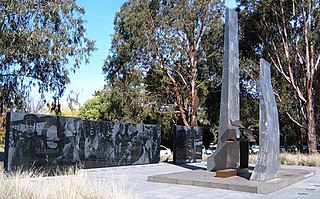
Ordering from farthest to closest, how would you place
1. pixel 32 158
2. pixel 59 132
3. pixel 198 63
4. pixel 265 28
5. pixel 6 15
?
pixel 198 63
pixel 265 28
pixel 6 15
pixel 59 132
pixel 32 158

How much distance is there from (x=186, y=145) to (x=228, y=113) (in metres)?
7.15

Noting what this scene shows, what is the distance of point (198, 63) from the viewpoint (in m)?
30.6

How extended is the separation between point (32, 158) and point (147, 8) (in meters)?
18.8

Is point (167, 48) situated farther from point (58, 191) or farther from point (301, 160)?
point (58, 191)

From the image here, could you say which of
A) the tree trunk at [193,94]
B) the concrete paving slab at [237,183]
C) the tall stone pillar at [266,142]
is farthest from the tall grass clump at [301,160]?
the tall stone pillar at [266,142]

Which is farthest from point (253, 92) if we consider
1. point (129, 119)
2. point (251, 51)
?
point (129, 119)

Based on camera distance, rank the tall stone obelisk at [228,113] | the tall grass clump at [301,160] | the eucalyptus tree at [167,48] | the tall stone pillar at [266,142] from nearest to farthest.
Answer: the tall stone pillar at [266,142] < the tall stone obelisk at [228,113] < the tall grass clump at [301,160] < the eucalyptus tree at [167,48]

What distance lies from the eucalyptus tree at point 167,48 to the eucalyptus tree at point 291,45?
302 cm

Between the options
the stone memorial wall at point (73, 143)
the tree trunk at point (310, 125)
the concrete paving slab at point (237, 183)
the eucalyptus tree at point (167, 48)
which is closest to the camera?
the concrete paving slab at point (237, 183)

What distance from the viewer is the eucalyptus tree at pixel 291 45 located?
2573 cm

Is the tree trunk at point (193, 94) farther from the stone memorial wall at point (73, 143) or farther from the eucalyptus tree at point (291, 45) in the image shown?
the stone memorial wall at point (73, 143)

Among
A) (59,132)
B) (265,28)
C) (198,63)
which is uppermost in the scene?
(265,28)

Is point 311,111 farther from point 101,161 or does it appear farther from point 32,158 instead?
point 32,158

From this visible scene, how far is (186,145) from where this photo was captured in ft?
67.8
